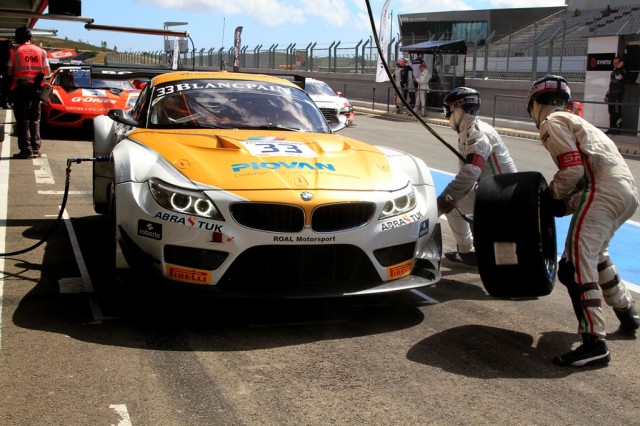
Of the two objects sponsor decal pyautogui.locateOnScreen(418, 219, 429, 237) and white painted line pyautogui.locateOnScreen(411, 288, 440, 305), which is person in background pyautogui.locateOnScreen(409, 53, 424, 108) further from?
sponsor decal pyautogui.locateOnScreen(418, 219, 429, 237)

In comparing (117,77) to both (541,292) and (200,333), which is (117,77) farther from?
(541,292)

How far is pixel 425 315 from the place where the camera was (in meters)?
5.50

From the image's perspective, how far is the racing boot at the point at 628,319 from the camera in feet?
17.0

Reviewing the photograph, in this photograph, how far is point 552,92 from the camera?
5.07 meters

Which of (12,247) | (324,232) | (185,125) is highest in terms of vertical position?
(185,125)

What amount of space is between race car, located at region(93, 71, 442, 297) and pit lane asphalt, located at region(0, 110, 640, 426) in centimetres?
25

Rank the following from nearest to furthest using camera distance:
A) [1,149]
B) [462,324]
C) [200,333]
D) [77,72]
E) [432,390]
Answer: [432,390]
[200,333]
[462,324]
[1,149]
[77,72]

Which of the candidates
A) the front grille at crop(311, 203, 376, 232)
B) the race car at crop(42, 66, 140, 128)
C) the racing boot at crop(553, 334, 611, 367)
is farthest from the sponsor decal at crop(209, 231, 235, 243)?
the race car at crop(42, 66, 140, 128)

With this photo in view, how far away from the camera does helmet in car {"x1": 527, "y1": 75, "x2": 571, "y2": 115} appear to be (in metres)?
5.07

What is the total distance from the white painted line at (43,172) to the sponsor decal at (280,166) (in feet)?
21.6

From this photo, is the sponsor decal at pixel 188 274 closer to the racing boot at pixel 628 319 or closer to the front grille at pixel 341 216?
the front grille at pixel 341 216

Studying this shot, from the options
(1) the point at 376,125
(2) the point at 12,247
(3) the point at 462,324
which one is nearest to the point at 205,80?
(2) the point at 12,247

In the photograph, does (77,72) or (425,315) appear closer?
(425,315)

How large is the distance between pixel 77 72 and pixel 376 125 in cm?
1062
